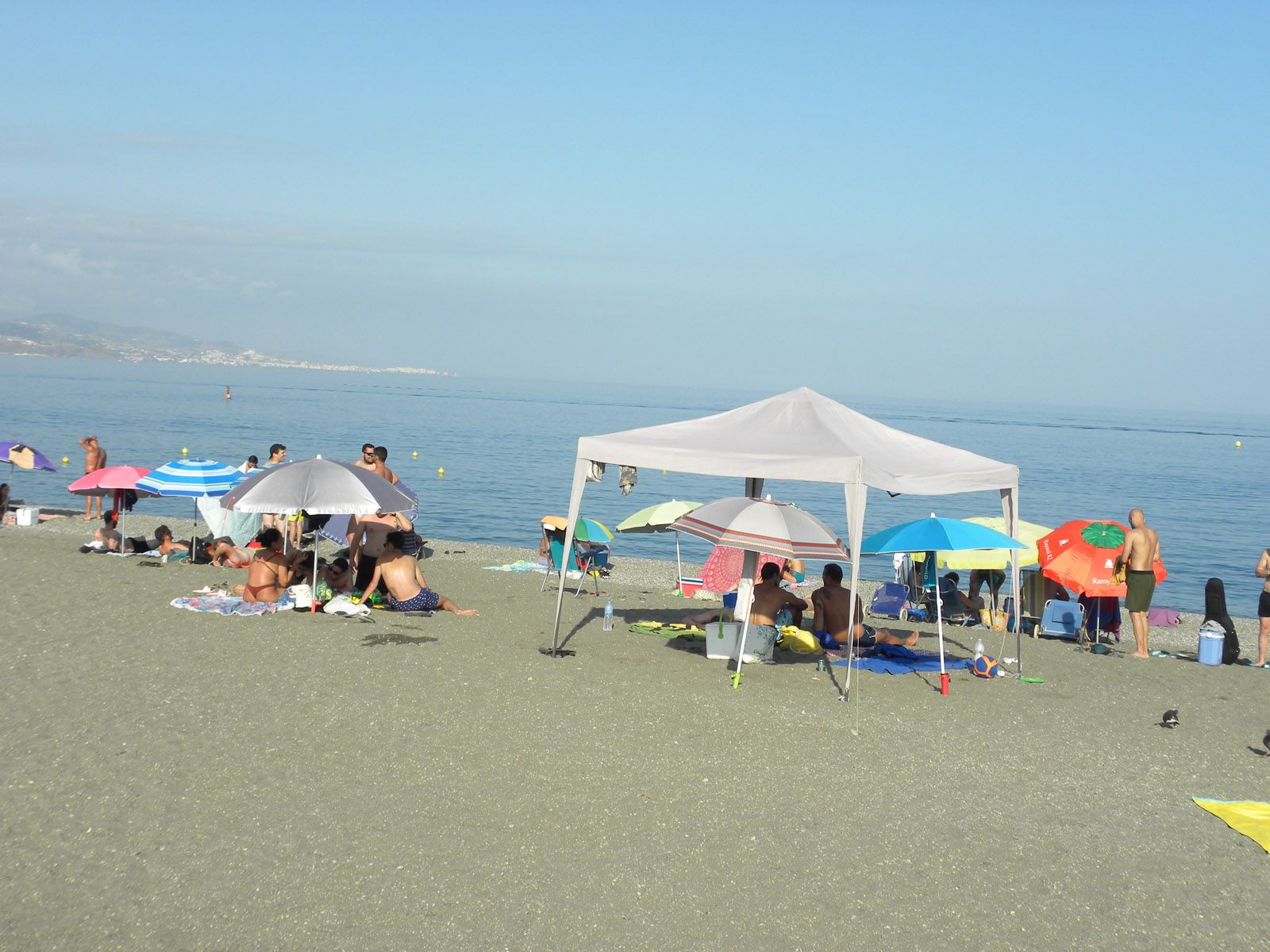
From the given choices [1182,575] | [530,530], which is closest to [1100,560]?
[1182,575]

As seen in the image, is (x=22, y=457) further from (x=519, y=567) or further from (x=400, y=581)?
(x=400, y=581)

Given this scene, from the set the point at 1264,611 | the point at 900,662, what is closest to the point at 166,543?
the point at 900,662

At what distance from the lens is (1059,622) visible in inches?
531

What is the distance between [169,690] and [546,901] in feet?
14.2

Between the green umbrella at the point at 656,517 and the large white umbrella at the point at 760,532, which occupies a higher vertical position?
the large white umbrella at the point at 760,532

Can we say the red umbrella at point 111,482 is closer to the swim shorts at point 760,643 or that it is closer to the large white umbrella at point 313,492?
the large white umbrella at point 313,492

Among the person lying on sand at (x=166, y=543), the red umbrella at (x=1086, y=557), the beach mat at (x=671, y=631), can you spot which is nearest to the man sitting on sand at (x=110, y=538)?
the person lying on sand at (x=166, y=543)

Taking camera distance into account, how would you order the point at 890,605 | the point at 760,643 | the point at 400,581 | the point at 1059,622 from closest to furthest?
the point at 760,643 → the point at 400,581 → the point at 1059,622 → the point at 890,605

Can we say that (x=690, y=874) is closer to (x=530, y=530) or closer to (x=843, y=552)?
(x=843, y=552)

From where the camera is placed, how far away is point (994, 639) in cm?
→ 1291

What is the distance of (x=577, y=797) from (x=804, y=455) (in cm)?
359

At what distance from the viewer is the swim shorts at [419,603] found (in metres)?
11.7

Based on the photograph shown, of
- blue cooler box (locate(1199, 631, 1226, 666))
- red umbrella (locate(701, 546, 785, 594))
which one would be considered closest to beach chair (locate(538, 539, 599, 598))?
red umbrella (locate(701, 546, 785, 594))

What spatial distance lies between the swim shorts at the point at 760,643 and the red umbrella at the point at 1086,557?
4.50 meters
